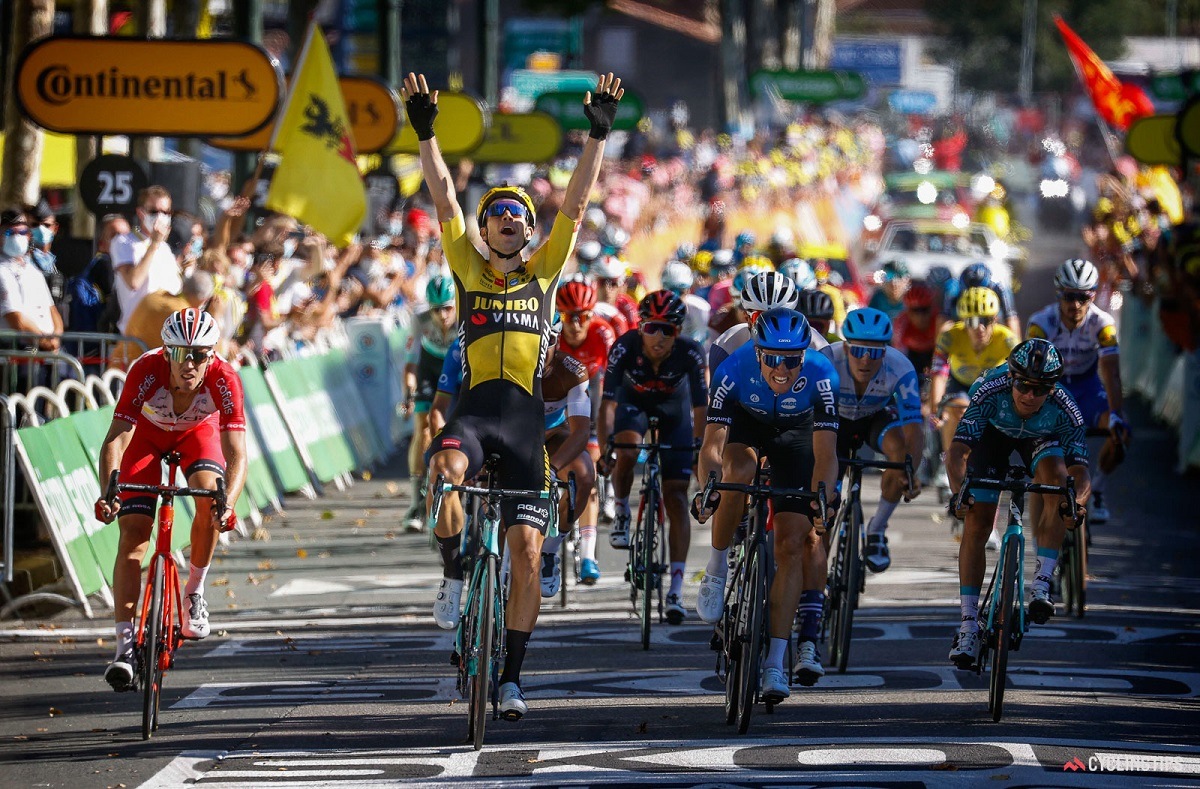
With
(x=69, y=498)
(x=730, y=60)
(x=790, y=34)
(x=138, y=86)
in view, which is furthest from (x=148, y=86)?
(x=790, y=34)

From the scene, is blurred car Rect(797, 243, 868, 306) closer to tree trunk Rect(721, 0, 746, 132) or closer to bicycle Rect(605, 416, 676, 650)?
bicycle Rect(605, 416, 676, 650)

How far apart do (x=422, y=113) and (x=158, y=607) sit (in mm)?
2364

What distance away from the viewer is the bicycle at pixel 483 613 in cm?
820

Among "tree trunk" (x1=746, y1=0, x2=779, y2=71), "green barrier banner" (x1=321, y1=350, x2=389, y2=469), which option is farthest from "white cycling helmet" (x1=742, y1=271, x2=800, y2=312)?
"tree trunk" (x1=746, y1=0, x2=779, y2=71)

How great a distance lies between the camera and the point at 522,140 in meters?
28.6

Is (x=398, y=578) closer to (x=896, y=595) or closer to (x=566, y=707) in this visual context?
(x=896, y=595)

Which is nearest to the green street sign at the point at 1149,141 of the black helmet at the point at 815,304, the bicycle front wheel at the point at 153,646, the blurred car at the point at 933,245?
the blurred car at the point at 933,245

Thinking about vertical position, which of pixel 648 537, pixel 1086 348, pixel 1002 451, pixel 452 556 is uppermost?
pixel 1086 348

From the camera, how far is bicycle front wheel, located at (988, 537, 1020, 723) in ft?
29.3

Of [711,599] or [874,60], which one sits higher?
[874,60]

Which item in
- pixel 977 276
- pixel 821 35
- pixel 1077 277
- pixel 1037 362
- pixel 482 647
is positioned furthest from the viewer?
pixel 821 35

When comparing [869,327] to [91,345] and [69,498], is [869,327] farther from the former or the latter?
[91,345]

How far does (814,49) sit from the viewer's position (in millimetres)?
87062

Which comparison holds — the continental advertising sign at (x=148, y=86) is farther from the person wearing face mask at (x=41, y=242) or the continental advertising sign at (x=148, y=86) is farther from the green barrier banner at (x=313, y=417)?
the green barrier banner at (x=313, y=417)
